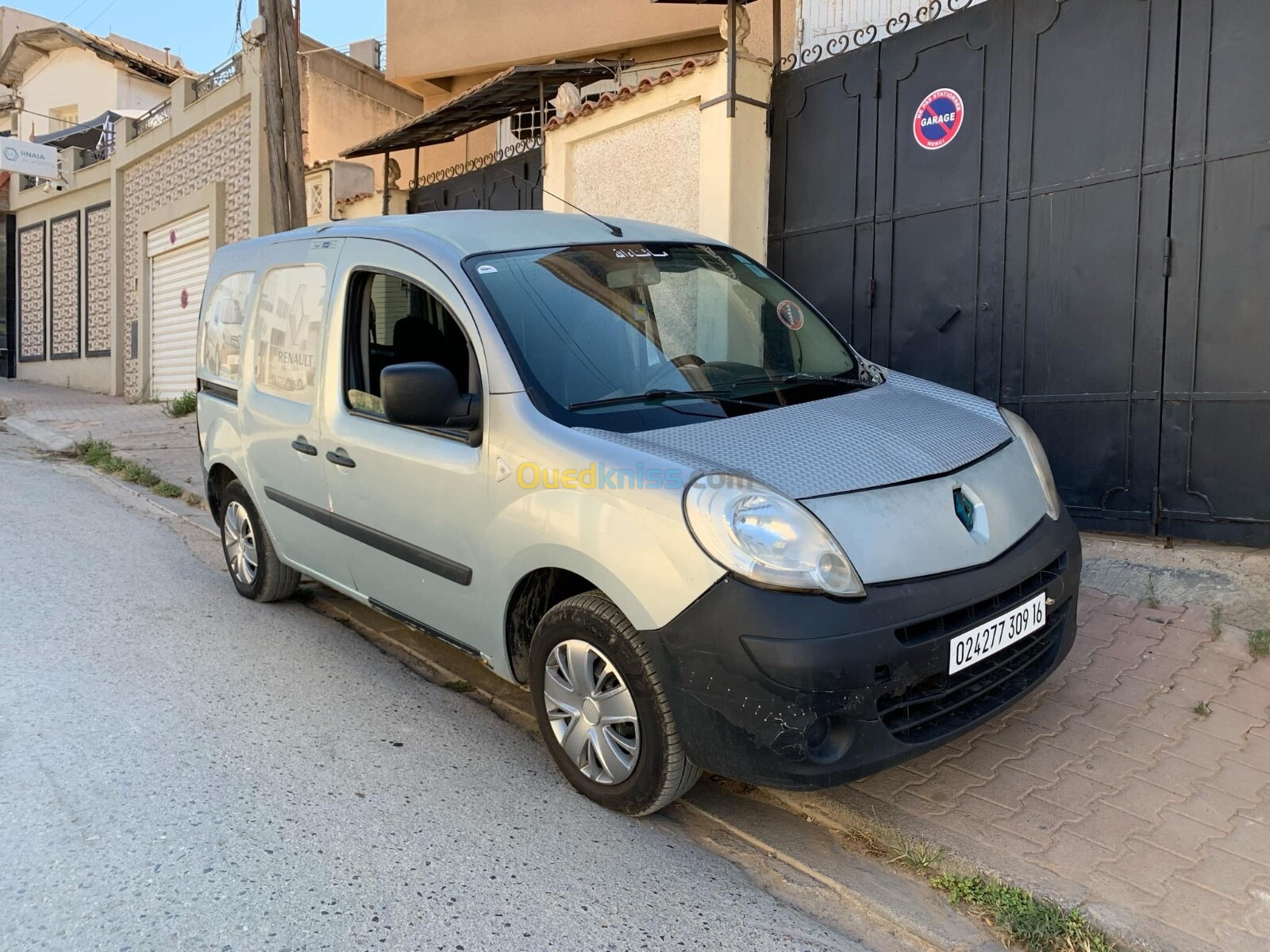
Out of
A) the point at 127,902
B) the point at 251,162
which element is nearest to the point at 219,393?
the point at 127,902

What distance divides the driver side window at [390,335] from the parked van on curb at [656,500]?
13 mm

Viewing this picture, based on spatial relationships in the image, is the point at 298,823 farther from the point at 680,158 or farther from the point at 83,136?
the point at 83,136

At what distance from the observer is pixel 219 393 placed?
514 centimetres

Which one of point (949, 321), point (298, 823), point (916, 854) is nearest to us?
point (916, 854)

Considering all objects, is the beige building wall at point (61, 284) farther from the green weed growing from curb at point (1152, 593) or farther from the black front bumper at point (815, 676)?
the black front bumper at point (815, 676)

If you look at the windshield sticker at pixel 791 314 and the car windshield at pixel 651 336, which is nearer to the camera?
the car windshield at pixel 651 336

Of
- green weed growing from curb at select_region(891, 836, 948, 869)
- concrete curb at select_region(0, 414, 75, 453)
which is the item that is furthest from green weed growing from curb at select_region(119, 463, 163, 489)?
green weed growing from curb at select_region(891, 836, 948, 869)

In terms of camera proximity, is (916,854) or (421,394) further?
(421,394)

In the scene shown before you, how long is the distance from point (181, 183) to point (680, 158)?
12.5 metres

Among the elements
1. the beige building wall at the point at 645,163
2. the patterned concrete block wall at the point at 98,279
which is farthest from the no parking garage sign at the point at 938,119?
the patterned concrete block wall at the point at 98,279

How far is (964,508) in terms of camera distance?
2.82 m

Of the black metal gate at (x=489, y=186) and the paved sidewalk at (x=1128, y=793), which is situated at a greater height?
the black metal gate at (x=489, y=186)

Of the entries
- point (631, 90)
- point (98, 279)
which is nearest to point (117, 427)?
point (98, 279)

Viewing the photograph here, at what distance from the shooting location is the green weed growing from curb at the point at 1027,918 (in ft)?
7.72
